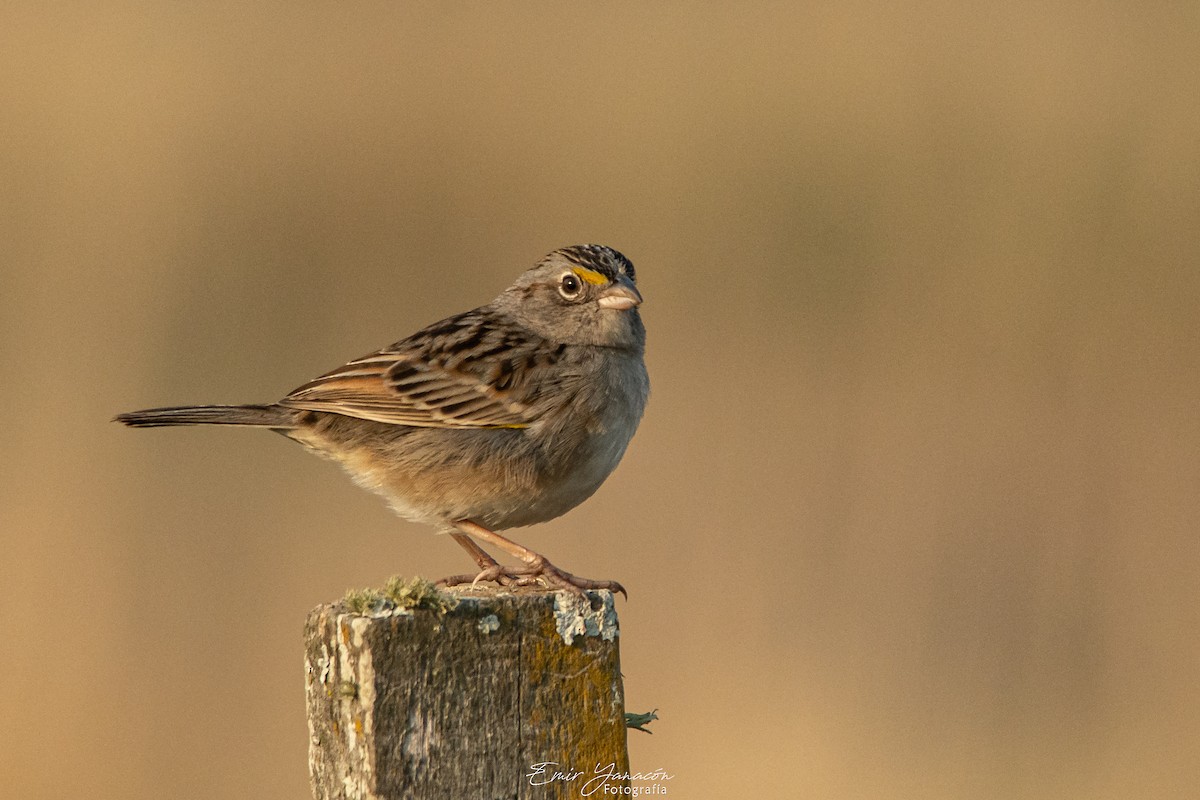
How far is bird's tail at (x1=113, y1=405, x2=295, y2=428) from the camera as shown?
17.9 ft

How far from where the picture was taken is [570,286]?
6168mm

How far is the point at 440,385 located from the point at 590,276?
834 mm

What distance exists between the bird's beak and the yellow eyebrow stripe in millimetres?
41

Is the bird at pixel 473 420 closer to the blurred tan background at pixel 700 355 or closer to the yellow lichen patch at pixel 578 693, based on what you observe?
the yellow lichen patch at pixel 578 693

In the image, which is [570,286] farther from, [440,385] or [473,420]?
[473,420]

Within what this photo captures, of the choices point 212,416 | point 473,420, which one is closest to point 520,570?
point 473,420

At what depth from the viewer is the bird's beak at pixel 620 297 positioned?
602cm

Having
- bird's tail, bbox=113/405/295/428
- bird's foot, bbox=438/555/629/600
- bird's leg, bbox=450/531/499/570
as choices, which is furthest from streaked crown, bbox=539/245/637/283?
bird's foot, bbox=438/555/629/600

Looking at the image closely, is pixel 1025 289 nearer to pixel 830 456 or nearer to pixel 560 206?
pixel 830 456

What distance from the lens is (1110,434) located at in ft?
29.4

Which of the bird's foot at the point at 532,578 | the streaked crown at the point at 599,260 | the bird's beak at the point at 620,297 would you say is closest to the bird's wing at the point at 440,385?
the bird's beak at the point at 620,297

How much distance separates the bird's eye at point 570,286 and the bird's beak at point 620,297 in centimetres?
10

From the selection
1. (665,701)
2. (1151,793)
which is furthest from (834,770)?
(1151,793)

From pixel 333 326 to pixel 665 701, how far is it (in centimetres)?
368
